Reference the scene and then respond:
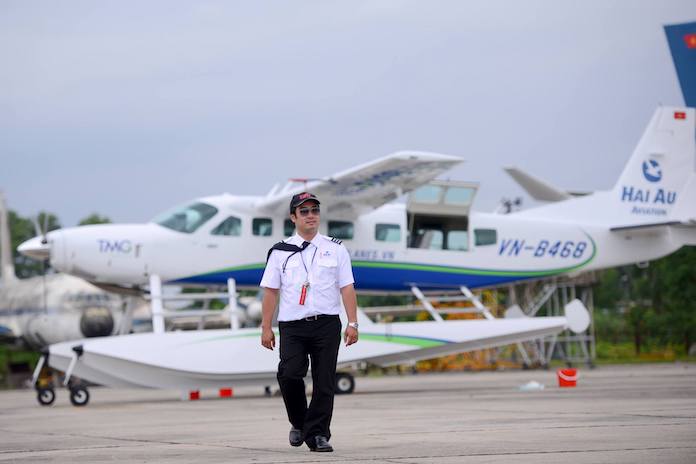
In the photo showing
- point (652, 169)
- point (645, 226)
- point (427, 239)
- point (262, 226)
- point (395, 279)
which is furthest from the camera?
point (652, 169)

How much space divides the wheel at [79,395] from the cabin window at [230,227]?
4.12 meters

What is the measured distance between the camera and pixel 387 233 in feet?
65.4

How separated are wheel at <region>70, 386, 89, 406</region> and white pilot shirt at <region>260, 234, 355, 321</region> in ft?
31.4

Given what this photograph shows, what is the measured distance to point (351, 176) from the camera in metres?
17.8

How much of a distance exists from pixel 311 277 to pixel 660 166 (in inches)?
679

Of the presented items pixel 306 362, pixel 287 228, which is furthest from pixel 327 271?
pixel 287 228

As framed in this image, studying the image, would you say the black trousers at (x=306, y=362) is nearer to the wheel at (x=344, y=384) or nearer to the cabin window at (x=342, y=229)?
the wheel at (x=344, y=384)

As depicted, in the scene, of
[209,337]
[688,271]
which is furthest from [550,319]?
[688,271]

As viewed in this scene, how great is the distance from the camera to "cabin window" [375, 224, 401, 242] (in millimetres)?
19875

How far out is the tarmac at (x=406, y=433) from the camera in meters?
6.38

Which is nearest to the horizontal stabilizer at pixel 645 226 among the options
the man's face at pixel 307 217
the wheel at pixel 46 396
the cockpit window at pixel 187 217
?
the cockpit window at pixel 187 217

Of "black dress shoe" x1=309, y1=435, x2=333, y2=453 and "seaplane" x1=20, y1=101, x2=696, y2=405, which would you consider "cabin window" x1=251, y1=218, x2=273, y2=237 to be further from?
"black dress shoe" x1=309, y1=435, x2=333, y2=453

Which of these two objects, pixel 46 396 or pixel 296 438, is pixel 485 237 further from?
pixel 296 438

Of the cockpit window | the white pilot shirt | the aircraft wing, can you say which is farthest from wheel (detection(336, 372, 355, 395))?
the white pilot shirt
